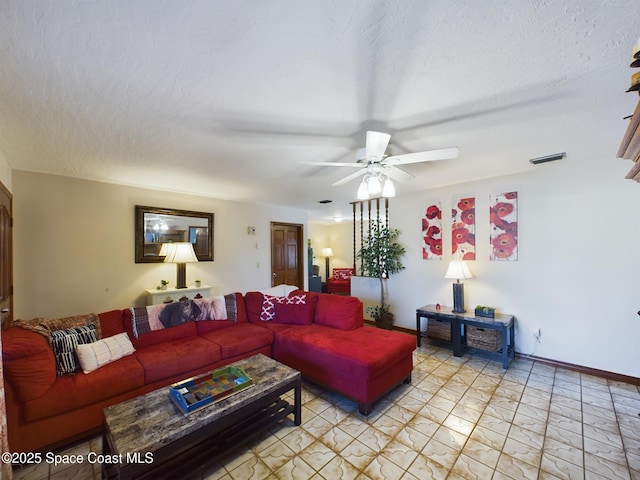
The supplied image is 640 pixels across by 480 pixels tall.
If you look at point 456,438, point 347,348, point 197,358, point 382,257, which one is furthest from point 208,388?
point 382,257

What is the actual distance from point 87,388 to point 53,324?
0.71 meters

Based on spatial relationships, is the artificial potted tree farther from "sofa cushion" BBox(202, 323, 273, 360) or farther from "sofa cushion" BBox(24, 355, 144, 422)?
"sofa cushion" BBox(24, 355, 144, 422)

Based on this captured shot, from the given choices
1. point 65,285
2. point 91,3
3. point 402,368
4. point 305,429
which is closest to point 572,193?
point 402,368

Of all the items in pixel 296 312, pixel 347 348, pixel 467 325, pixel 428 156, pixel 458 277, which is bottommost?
pixel 467 325

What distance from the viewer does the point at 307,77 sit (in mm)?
1504

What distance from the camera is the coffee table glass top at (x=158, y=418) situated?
4.51 ft

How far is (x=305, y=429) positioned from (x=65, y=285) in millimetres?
3336

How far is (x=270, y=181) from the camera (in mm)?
3639

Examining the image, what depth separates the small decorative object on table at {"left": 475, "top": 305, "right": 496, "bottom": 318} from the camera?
130 inches

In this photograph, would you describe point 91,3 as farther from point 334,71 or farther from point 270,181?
point 270,181

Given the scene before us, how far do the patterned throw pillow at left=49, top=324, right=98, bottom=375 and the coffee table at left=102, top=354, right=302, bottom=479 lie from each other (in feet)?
2.49

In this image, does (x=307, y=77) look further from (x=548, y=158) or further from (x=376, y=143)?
(x=548, y=158)

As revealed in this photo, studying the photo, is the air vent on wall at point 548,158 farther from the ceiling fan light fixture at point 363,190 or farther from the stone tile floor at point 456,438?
the stone tile floor at point 456,438

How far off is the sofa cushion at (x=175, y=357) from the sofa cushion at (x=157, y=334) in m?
0.06
